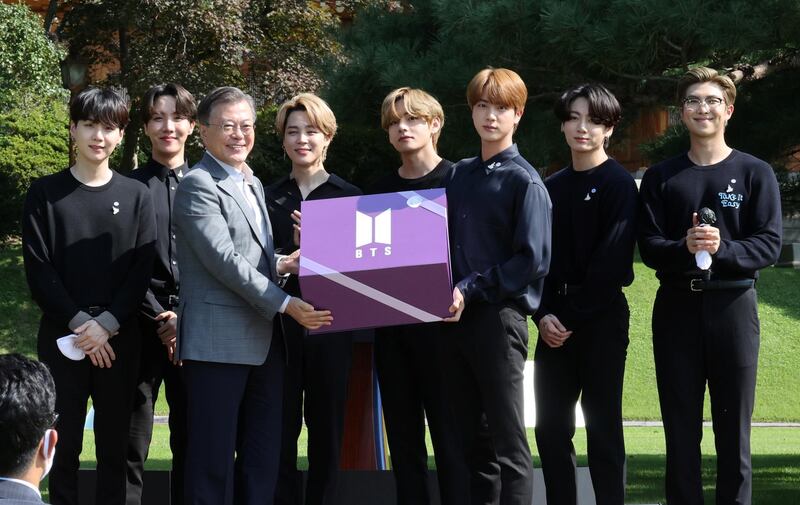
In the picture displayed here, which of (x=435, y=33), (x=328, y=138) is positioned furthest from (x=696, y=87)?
(x=435, y=33)

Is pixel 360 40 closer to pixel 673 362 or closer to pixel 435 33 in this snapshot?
pixel 435 33

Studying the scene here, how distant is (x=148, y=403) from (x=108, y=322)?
0.65 meters

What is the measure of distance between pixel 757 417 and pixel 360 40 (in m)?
6.91

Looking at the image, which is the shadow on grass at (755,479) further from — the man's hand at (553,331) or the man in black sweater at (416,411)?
the man's hand at (553,331)

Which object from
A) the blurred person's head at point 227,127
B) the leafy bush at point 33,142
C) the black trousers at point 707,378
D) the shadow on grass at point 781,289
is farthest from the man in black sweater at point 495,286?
the leafy bush at point 33,142

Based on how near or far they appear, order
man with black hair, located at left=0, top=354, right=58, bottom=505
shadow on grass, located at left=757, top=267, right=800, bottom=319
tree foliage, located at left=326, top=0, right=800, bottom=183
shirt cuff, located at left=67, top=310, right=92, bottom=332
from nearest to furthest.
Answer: man with black hair, located at left=0, top=354, right=58, bottom=505
shirt cuff, located at left=67, top=310, right=92, bottom=332
tree foliage, located at left=326, top=0, right=800, bottom=183
shadow on grass, located at left=757, top=267, right=800, bottom=319

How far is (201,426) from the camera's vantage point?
437cm

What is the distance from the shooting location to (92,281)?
4781mm

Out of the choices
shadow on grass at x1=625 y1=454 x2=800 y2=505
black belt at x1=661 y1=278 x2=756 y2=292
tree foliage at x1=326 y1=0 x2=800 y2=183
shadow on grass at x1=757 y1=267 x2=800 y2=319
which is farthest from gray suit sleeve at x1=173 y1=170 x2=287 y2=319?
shadow on grass at x1=757 y1=267 x2=800 y2=319

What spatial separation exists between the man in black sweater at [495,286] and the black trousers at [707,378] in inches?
24.5

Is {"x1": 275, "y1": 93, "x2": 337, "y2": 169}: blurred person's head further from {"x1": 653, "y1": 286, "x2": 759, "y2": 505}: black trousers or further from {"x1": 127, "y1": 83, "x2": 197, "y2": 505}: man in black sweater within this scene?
{"x1": 653, "y1": 286, "x2": 759, "y2": 505}: black trousers

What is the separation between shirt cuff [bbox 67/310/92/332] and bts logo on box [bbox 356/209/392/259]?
1.22 metres

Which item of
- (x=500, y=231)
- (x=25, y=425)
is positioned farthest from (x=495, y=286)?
(x=25, y=425)

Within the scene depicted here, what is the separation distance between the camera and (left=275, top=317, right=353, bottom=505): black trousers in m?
4.95
